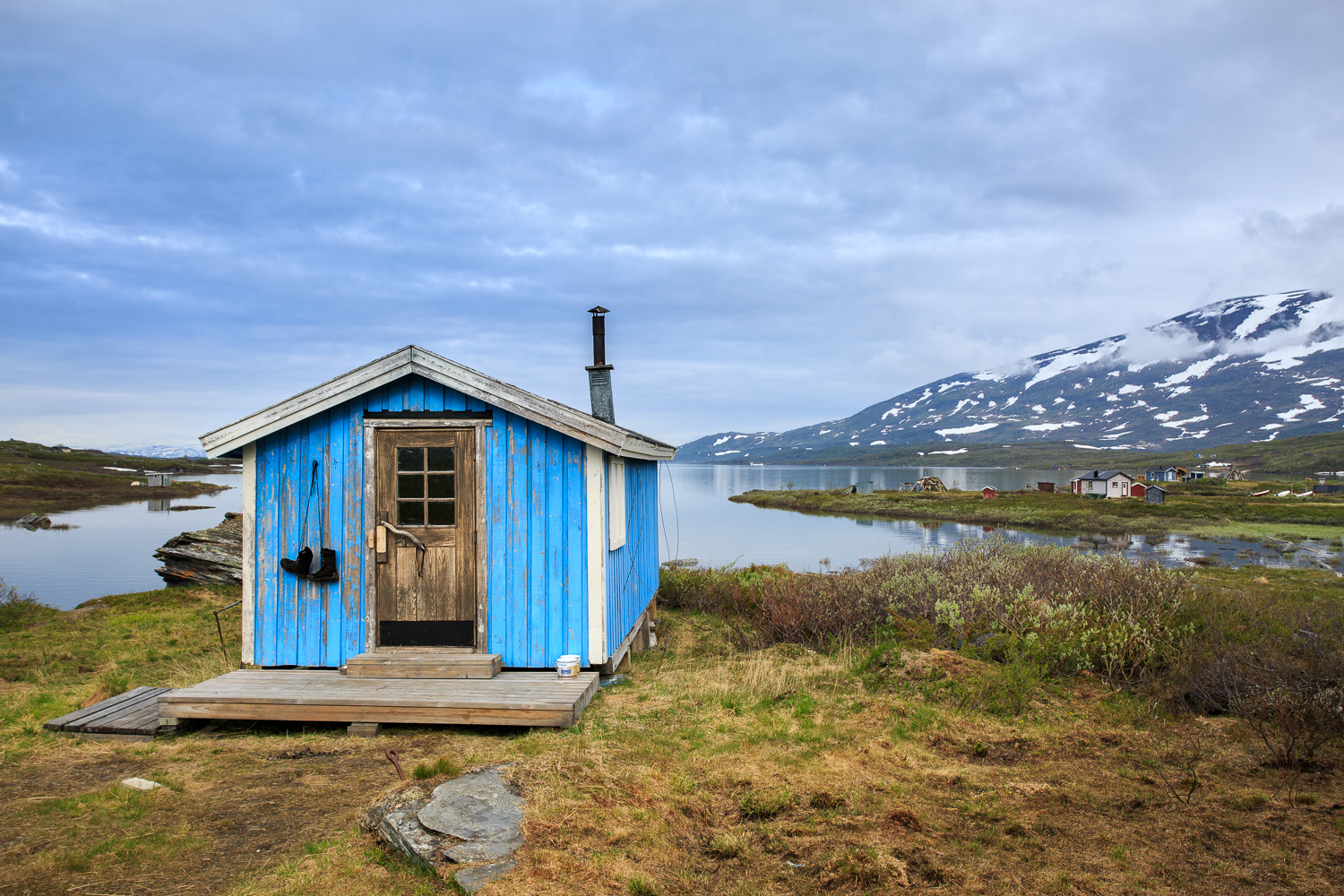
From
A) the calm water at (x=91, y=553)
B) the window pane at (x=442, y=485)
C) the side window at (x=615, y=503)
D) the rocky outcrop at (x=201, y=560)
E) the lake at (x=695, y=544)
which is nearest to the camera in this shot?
the window pane at (x=442, y=485)

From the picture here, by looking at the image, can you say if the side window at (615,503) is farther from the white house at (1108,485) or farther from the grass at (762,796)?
the white house at (1108,485)

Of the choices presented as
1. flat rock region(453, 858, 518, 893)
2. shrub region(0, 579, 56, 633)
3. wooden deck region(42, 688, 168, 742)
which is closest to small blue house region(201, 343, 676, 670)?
wooden deck region(42, 688, 168, 742)

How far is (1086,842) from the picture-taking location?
14.1 ft

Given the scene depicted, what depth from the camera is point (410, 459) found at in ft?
26.0

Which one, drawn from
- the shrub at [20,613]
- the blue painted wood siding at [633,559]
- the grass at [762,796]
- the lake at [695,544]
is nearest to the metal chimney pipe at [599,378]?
the blue painted wood siding at [633,559]

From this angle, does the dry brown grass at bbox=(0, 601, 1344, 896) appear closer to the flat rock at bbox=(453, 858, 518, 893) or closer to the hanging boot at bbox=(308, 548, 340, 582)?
the flat rock at bbox=(453, 858, 518, 893)

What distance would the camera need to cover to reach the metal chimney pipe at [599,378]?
33.3 ft

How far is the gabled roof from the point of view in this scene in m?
7.59

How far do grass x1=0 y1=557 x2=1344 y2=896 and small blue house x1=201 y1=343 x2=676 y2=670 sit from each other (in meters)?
1.20

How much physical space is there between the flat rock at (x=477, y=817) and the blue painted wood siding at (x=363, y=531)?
112 inches

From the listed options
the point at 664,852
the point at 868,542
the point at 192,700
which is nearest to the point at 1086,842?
the point at 664,852

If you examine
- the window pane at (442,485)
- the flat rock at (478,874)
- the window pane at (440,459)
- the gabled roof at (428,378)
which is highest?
the gabled roof at (428,378)

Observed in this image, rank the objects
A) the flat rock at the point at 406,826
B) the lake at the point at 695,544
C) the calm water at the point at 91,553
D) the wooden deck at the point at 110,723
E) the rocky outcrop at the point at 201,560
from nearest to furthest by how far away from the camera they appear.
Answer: the flat rock at the point at 406,826 → the wooden deck at the point at 110,723 → the rocky outcrop at the point at 201,560 → the calm water at the point at 91,553 → the lake at the point at 695,544

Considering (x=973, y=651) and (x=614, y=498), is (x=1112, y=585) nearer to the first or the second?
(x=973, y=651)
